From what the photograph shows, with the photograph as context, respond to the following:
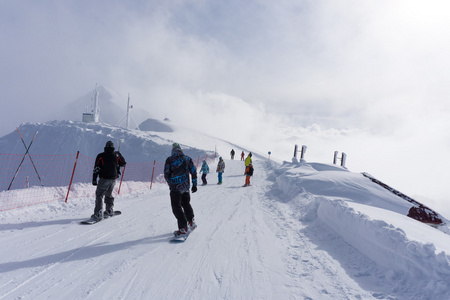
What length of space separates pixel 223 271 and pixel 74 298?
1.98m

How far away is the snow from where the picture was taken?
10.0 ft

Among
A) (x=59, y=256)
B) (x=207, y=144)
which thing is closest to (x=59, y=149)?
(x=207, y=144)

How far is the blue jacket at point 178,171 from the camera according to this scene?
4992 mm

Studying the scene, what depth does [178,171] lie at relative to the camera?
5.03 meters

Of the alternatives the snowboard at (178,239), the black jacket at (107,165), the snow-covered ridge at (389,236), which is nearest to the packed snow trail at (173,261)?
the snowboard at (178,239)

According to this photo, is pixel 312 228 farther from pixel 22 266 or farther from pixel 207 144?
pixel 207 144

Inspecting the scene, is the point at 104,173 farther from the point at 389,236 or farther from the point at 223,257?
the point at 389,236

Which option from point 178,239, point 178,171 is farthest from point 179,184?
point 178,239

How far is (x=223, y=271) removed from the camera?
360 cm

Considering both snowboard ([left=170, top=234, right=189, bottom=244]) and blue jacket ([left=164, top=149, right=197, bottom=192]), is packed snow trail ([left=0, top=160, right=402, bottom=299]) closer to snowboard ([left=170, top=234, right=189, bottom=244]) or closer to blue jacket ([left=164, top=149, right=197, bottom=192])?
snowboard ([left=170, top=234, right=189, bottom=244])

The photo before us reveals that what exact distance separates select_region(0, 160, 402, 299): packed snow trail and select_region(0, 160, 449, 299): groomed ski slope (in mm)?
15

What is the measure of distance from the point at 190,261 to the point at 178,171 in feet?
6.09

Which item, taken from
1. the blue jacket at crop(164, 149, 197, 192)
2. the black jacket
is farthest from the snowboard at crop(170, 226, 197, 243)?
the black jacket

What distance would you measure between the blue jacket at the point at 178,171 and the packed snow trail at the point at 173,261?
3.77 feet
